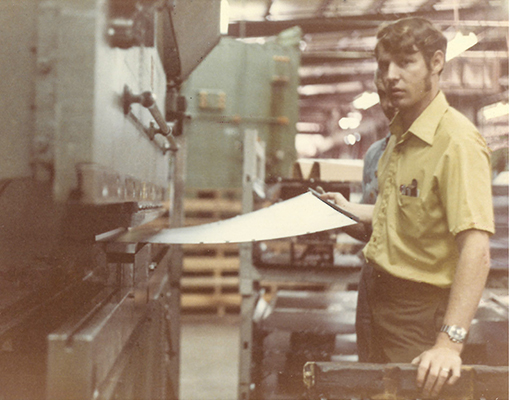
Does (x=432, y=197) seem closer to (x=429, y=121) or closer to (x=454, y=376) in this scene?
(x=429, y=121)

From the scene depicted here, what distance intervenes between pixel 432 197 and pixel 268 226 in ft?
1.65

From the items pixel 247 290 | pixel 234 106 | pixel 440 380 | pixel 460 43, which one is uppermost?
pixel 460 43

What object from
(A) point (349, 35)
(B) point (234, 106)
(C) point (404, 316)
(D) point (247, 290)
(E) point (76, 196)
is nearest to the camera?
(E) point (76, 196)

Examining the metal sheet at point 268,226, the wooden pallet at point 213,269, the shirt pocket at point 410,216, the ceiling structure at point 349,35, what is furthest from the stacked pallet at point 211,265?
the shirt pocket at point 410,216

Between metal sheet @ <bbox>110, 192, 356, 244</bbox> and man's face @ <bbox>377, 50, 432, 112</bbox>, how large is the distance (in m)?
0.42

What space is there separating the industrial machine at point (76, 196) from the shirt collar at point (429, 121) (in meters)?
0.80

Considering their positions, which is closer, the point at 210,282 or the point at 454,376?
the point at 454,376

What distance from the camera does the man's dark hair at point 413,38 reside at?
4.96ft

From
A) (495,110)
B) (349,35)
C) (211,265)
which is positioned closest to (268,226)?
(495,110)

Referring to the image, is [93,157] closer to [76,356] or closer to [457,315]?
[76,356]

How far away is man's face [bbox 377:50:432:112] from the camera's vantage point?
1521 millimetres

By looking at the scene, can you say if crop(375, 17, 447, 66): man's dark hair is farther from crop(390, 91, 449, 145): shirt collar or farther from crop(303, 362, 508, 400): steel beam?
crop(303, 362, 508, 400): steel beam

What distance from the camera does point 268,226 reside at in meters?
1.53

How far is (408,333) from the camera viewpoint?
1.60 m
